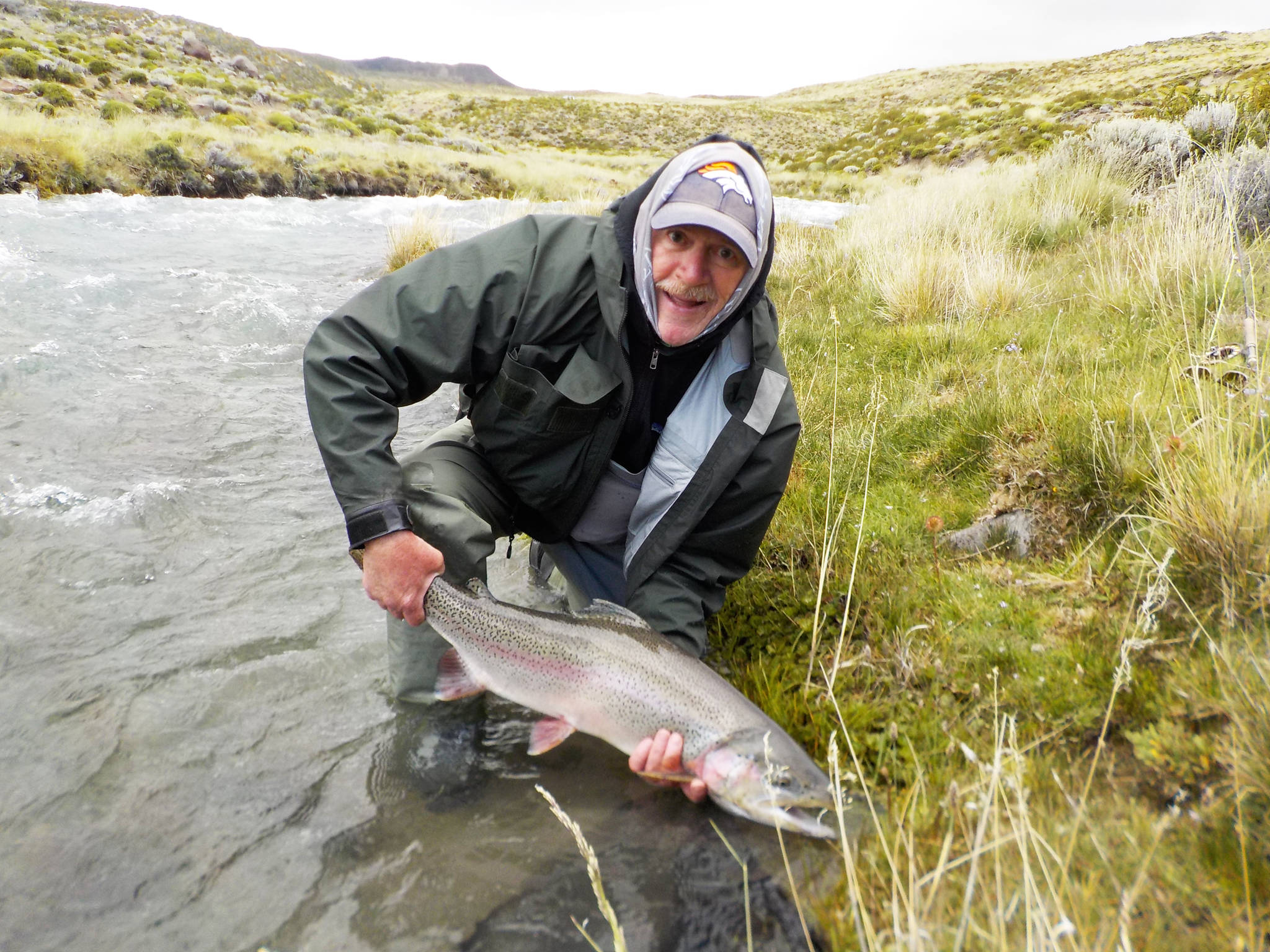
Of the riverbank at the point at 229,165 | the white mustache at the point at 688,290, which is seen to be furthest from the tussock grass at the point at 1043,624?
the riverbank at the point at 229,165

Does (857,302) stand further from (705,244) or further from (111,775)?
(111,775)

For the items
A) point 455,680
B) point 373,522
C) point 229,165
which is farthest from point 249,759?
point 229,165

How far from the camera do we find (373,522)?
3160mm

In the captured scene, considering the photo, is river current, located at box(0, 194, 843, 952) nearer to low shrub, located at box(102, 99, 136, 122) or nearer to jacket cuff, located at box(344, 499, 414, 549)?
jacket cuff, located at box(344, 499, 414, 549)

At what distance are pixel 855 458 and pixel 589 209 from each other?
1571 centimetres

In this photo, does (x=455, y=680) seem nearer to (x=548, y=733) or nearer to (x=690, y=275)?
(x=548, y=733)

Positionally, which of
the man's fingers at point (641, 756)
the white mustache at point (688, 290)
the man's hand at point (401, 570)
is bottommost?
the man's fingers at point (641, 756)

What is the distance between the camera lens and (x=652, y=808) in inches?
120

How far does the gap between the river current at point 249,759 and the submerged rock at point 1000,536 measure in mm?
2069

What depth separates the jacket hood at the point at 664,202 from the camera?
3463 mm

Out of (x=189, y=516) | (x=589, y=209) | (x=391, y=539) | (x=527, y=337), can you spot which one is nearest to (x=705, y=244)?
(x=527, y=337)

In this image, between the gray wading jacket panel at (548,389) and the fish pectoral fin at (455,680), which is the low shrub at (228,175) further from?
the fish pectoral fin at (455,680)

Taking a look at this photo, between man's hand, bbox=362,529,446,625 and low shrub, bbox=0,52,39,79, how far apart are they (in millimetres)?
37686

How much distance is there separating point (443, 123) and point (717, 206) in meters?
73.5
